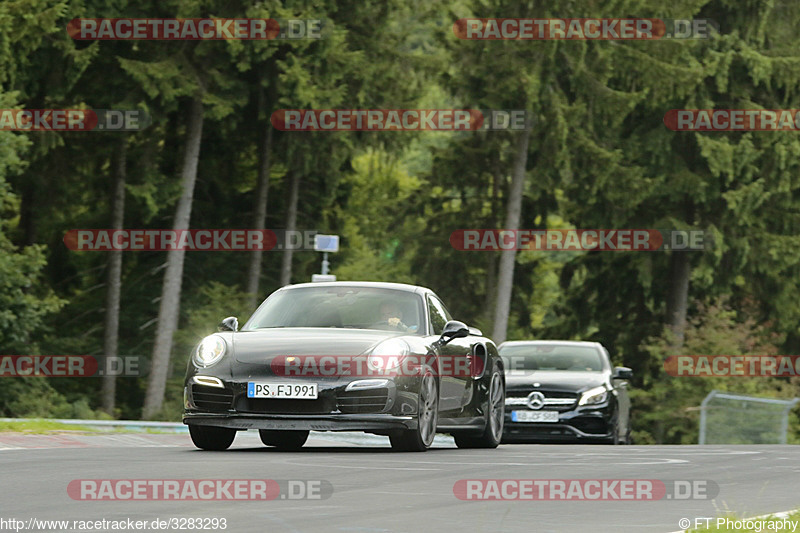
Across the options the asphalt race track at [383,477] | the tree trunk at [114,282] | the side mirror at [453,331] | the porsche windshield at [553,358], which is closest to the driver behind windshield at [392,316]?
the side mirror at [453,331]

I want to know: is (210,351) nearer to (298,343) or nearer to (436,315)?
(298,343)

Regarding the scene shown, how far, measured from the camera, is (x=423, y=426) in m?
14.3

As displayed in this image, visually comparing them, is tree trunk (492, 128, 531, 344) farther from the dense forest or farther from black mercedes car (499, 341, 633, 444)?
black mercedes car (499, 341, 633, 444)

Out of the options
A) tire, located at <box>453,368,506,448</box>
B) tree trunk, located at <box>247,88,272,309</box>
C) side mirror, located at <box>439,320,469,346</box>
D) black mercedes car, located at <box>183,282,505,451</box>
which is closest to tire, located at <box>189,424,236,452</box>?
black mercedes car, located at <box>183,282,505,451</box>

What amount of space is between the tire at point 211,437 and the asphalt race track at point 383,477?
7.6 inches

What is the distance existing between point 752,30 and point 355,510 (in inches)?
1556

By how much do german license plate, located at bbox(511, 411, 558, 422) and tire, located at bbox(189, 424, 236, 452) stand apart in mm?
7718

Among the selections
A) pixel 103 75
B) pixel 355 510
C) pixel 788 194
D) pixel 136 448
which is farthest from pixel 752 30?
pixel 355 510

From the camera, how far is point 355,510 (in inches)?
357

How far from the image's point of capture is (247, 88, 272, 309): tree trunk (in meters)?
41.7

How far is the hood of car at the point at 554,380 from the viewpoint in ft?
70.6

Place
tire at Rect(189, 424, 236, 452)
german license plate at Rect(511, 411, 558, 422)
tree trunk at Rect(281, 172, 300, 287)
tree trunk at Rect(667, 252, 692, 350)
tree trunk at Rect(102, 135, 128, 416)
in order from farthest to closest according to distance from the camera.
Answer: tree trunk at Rect(667, 252, 692, 350), tree trunk at Rect(281, 172, 300, 287), tree trunk at Rect(102, 135, 128, 416), german license plate at Rect(511, 411, 558, 422), tire at Rect(189, 424, 236, 452)

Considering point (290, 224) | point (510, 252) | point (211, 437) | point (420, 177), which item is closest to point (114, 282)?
point (290, 224)

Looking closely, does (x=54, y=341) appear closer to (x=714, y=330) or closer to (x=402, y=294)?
(x=714, y=330)
